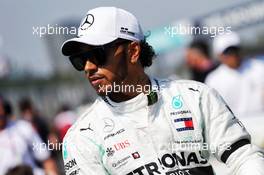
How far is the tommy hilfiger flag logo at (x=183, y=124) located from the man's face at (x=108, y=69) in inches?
14.8

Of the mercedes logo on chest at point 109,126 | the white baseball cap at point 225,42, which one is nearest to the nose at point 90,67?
the mercedes logo on chest at point 109,126

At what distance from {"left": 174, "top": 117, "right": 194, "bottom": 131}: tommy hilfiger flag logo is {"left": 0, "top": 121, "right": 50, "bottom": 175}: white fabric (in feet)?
14.6

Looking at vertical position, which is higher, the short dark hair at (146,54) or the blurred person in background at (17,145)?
the short dark hair at (146,54)

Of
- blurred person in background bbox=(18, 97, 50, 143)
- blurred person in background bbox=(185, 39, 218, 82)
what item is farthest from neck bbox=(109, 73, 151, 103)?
blurred person in background bbox=(18, 97, 50, 143)

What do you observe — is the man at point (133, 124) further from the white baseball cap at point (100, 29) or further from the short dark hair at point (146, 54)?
the short dark hair at point (146, 54)

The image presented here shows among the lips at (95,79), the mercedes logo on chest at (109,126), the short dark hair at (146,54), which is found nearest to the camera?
the lips at (95,79)

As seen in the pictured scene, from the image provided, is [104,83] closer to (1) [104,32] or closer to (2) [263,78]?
(1) [104,32]

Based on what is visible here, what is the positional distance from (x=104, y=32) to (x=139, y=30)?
12.2 inches

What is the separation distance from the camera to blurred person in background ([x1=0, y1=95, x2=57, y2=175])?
8.82 metres

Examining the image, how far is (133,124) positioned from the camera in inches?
179

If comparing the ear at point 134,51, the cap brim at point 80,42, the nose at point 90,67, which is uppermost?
the cap brim at point 80,42

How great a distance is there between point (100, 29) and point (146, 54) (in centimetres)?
52

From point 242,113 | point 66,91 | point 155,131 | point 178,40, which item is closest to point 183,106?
point 155,131

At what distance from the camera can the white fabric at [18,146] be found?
8.81m
